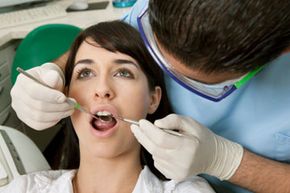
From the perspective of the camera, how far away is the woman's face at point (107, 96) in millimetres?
1183

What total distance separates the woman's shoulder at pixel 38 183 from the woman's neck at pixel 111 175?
0.08 meters

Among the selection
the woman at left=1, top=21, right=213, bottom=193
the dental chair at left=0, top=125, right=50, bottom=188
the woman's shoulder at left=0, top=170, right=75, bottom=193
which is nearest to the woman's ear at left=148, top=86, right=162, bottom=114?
the woman at left=1, top=21, right=213, bottom=193

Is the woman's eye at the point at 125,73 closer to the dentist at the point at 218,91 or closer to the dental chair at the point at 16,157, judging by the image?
the dentist at the point at 218,91

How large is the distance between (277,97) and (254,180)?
26 centimetres

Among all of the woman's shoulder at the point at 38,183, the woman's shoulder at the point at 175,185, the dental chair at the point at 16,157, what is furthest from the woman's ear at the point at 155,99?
the dental chair at the point at 16,157

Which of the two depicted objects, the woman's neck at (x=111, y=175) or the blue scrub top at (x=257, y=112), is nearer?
the blue scrub top at (x=257, y=112)

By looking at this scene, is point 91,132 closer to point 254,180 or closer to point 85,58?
point 85,58

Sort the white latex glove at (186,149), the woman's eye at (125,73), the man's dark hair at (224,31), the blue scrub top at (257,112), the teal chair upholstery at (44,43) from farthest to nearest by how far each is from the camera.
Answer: the teal chair upholstery at (44,43)
the woman's eye at (125,73)
the blue scrub top at (257,112)
the white latex glove at (186,149)
the man's dark hair at (224,31)

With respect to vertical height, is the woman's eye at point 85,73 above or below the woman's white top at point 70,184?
above

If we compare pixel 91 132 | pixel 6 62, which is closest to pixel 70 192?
pixel 91 132

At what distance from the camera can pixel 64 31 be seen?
6.43 feet

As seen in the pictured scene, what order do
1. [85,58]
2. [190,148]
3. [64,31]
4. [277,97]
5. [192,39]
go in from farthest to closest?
[64,31]
[85,58]
[277,97]
[190,148]
[192,39]

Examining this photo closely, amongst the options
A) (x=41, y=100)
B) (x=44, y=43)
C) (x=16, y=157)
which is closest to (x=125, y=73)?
(x=41, y=100)

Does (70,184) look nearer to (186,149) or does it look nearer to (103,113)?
(103,113)
